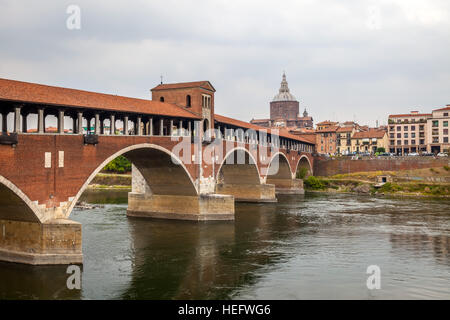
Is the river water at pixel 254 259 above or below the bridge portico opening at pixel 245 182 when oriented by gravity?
below

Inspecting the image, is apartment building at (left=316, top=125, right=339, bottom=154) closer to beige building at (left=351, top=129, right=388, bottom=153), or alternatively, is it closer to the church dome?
beige building at (left=351, top=129, right=388, bottom=153)

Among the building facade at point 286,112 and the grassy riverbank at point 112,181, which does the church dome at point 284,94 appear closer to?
the building facade at point 286,112

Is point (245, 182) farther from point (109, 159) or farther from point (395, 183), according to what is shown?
point (109, 159)

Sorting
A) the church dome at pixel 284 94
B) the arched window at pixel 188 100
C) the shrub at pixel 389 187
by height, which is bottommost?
the shrub at pixel 389 187

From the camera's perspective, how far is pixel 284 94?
182 m

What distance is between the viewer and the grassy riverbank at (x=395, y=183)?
2650 inches

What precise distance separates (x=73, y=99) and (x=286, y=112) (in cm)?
15411

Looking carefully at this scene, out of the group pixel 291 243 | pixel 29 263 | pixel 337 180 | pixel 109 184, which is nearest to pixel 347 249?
pixel 291 243

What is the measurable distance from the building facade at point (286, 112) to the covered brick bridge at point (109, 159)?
117 m

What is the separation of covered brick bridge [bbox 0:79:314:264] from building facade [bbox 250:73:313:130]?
4589 inches

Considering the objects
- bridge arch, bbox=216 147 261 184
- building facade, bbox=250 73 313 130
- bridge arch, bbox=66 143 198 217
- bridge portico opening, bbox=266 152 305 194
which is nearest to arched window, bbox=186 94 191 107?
bridge arch, bbox=66 143 198 217

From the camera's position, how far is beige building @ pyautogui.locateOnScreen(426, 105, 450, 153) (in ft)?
308

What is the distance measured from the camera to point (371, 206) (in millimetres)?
54844

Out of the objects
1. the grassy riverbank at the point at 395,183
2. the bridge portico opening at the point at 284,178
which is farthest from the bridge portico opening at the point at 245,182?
the grassy riverbank at the point at 395,183
